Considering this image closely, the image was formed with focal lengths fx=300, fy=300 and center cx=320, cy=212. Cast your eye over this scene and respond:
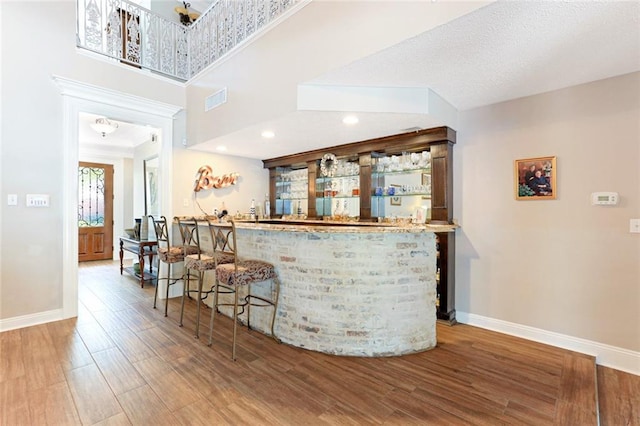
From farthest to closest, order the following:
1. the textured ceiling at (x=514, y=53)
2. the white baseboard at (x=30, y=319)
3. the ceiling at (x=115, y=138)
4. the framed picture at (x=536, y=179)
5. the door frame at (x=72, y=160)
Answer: the ceiling at (x=115, y=138) < the door frame at (x=72, y=160) < the white baseboard at (x=30, y=319) < the framed picture at (x=536, y=179) < the textured ceiling at (x=514, y=53)

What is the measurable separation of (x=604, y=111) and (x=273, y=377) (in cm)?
377

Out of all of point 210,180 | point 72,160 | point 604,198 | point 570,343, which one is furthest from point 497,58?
point 72,160

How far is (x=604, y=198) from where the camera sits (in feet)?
9.06

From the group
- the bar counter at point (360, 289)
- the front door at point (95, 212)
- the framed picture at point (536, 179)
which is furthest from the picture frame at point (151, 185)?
the framed picture at point (536, 179)

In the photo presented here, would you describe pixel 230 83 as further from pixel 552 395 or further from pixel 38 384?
pixel 552 395

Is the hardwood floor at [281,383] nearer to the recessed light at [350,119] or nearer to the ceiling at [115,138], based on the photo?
the recessed light at [350,119]

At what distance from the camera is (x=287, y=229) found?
2.77 metres

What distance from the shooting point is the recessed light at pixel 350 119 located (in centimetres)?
329

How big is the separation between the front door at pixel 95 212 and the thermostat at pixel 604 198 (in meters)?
9.32

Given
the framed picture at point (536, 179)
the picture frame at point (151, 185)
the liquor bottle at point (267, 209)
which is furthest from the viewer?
the picture frame at point (151, 185)

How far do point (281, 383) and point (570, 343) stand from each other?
2809mm

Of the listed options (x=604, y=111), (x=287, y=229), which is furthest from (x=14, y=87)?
(x=604, y=111)

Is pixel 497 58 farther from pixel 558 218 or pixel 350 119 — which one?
pixel 558 218

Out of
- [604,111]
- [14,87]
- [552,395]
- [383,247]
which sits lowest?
[552,395]
